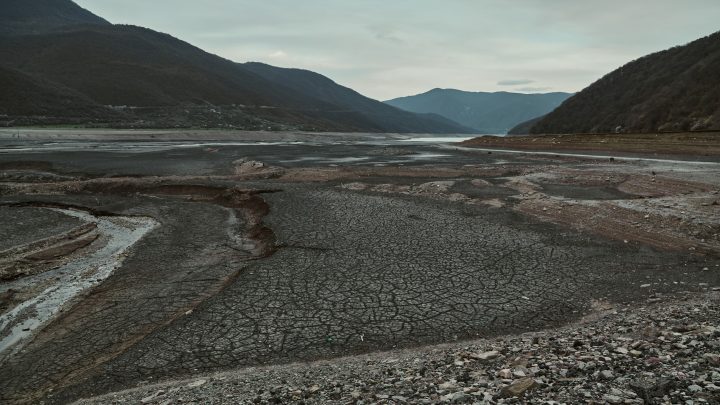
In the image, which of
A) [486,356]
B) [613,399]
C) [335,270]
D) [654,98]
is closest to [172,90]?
[654,98]

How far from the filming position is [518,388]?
4.30 meters

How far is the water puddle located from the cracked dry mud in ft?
0.91

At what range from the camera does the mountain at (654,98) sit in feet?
196

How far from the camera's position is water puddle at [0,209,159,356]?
714cm

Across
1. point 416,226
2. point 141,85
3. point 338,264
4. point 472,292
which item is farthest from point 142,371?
point 141,85

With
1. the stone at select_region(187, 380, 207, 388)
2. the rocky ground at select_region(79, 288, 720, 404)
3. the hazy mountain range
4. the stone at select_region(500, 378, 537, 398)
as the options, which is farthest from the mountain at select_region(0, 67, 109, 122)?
the stone at select_region(500, 378, 537, 398)

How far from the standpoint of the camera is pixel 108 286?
28.5 ft

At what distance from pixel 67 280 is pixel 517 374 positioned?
928cm

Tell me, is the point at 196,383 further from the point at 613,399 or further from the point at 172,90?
the point at 172,90

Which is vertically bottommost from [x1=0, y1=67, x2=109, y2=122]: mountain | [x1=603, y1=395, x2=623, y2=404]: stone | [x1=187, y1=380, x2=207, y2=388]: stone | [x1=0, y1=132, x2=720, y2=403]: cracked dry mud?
[x1=187, y1=380, x2=207, y2=388]: stone

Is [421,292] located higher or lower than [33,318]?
higher

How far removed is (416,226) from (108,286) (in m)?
7.86

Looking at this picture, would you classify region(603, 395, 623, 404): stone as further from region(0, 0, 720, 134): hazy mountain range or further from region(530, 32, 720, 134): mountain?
region(0, 0, 720, 134): hazy mountain range

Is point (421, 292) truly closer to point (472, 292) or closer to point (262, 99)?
point (472, 292)
